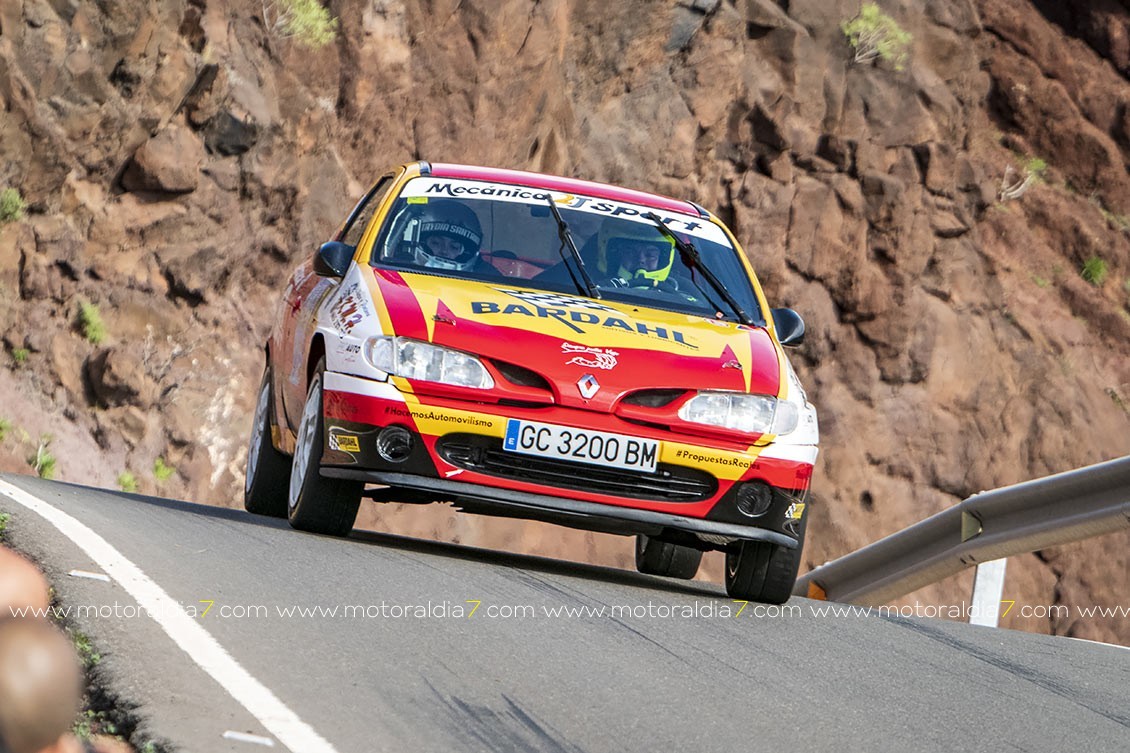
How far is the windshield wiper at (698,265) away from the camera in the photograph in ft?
25.8

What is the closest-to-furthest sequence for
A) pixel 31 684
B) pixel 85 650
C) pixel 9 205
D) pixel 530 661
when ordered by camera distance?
pixel 31 684
pixel 85 650
pixel 530 661
pixel 9 205

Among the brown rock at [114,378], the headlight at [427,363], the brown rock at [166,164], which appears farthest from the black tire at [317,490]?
the brown rock at [166,164]

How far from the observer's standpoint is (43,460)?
17.7 meters

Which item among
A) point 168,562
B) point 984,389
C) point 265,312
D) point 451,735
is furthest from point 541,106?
point 451,735

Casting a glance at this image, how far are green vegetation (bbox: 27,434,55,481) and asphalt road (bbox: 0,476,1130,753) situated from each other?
10665mm

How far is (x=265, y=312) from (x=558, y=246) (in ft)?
46.8

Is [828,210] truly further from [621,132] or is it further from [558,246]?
[558,246]

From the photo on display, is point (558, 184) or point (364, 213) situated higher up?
point (558, 184)

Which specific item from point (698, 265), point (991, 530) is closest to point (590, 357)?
point (698, 265)

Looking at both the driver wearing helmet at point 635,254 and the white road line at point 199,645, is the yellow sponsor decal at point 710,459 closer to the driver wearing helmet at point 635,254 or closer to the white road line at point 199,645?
the driver wearing helmet at point 635,254

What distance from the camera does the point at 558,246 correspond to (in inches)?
316

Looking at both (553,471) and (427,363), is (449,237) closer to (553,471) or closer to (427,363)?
(427,363)

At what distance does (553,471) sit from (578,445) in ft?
0.48

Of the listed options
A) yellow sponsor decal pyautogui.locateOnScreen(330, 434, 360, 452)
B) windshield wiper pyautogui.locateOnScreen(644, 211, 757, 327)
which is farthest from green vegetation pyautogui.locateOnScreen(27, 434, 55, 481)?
yellow sponsor decal pyautogui.locateOnScreen(330, 434, 360, 452)
